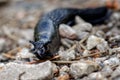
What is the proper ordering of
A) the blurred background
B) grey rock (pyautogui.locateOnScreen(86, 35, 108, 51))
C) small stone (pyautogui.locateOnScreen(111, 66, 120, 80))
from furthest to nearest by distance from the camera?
the blurred background
grey rock (pyautogui.locateOnScreen(86, 35, 108, 51))
small stone (pyautogui.locateOnScreen(111, 66, 120, 80))

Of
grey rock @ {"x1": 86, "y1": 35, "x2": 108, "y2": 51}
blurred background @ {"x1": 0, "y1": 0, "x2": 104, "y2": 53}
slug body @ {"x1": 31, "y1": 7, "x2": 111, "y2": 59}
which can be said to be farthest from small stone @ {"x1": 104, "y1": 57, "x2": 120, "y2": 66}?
blurred background @ {"x1": 0, "y1": 0, "x2": 104, "y2": 53}

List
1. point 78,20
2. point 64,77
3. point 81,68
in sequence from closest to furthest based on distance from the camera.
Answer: point 81,68 < point 64,77 < point 78,20

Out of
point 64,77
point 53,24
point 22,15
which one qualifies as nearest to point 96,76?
point 64,77

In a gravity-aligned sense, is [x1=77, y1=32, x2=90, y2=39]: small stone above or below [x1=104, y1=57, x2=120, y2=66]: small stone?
above

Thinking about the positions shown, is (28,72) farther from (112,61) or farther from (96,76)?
(112,61)

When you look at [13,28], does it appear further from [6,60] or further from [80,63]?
[80,63]

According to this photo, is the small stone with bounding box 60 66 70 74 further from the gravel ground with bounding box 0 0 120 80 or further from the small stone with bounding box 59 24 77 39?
the small stone with bounding box 59 24 77 39

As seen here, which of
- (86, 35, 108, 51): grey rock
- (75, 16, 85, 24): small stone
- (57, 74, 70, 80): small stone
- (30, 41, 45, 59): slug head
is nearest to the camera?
(57, 74, 70, 80): small stone
